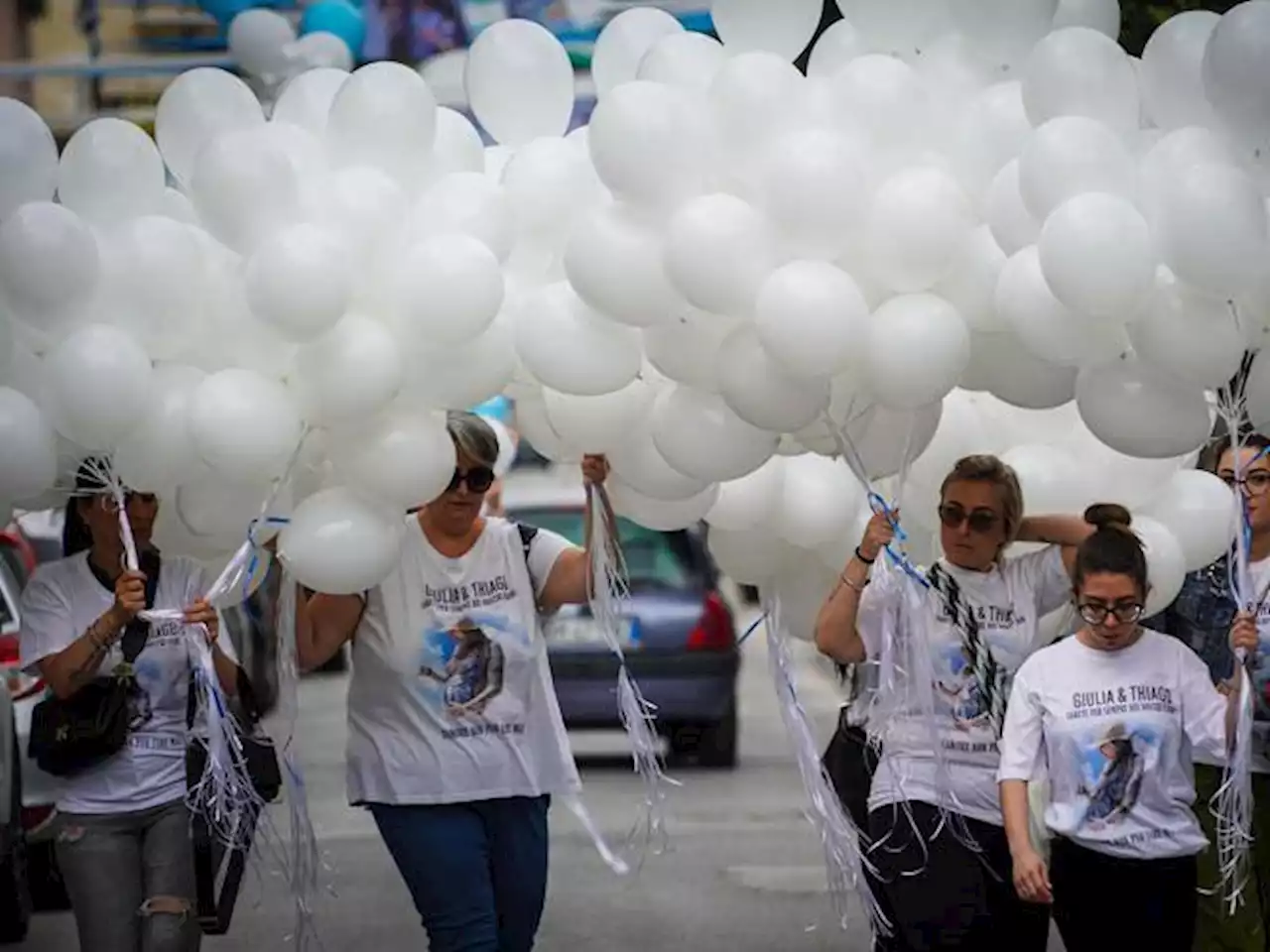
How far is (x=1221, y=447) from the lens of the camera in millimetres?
6707

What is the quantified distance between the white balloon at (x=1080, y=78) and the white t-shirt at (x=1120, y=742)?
1.42 meters

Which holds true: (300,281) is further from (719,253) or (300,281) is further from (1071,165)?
(1071,165)

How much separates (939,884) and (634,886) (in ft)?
16.9

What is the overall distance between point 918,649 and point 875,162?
129 cm

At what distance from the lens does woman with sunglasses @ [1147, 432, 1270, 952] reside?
6.22 metres

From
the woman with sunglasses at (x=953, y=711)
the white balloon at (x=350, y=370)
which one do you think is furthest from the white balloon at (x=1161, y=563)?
the white balloon at (x=350, y=370)

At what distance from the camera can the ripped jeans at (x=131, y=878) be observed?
19.8 feet

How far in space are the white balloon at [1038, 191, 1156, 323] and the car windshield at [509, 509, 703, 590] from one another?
9124 mm

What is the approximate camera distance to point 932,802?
5.92 metres

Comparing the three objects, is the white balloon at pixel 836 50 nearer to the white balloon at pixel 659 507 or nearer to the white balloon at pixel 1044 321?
the white balloon at pixel 1044 321

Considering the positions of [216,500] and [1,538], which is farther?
[1,538]

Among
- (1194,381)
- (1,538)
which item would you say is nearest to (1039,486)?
(1194,381)

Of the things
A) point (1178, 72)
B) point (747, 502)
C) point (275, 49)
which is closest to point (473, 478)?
point (747, 502)

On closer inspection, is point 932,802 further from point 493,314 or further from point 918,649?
point 493,314
